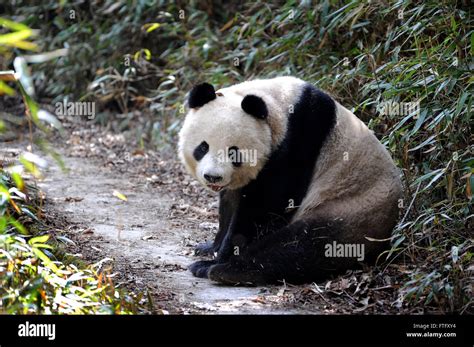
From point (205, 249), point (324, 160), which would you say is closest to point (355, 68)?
point (324, 160)

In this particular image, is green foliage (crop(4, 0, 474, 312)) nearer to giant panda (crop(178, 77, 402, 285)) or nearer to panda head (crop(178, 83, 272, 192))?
giant panda (crop(178, 77, 402, 285))

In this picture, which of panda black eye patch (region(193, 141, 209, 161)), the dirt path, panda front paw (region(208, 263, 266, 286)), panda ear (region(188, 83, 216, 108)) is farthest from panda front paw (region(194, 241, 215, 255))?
panda ear (region(188, 83, 216, 108))

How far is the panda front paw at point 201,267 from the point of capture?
574 cm

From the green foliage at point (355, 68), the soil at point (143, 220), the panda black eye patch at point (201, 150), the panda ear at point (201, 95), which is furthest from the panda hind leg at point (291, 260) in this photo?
the panda ear at point (201, 95)

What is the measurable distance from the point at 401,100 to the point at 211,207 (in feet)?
8.46

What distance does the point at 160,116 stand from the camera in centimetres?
1128

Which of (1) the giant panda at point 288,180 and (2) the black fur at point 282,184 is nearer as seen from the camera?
(1) the giant panda at point 288,180

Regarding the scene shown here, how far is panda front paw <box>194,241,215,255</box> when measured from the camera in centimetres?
626

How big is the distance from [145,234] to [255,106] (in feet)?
6.50

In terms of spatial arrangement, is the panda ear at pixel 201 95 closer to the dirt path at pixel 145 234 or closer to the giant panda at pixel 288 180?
the giant panda at pixel 288 180

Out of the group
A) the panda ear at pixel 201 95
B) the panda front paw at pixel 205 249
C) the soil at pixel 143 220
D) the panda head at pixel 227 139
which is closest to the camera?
the soil at pixel 143 220

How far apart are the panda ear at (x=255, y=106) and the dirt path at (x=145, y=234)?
4.72ft
